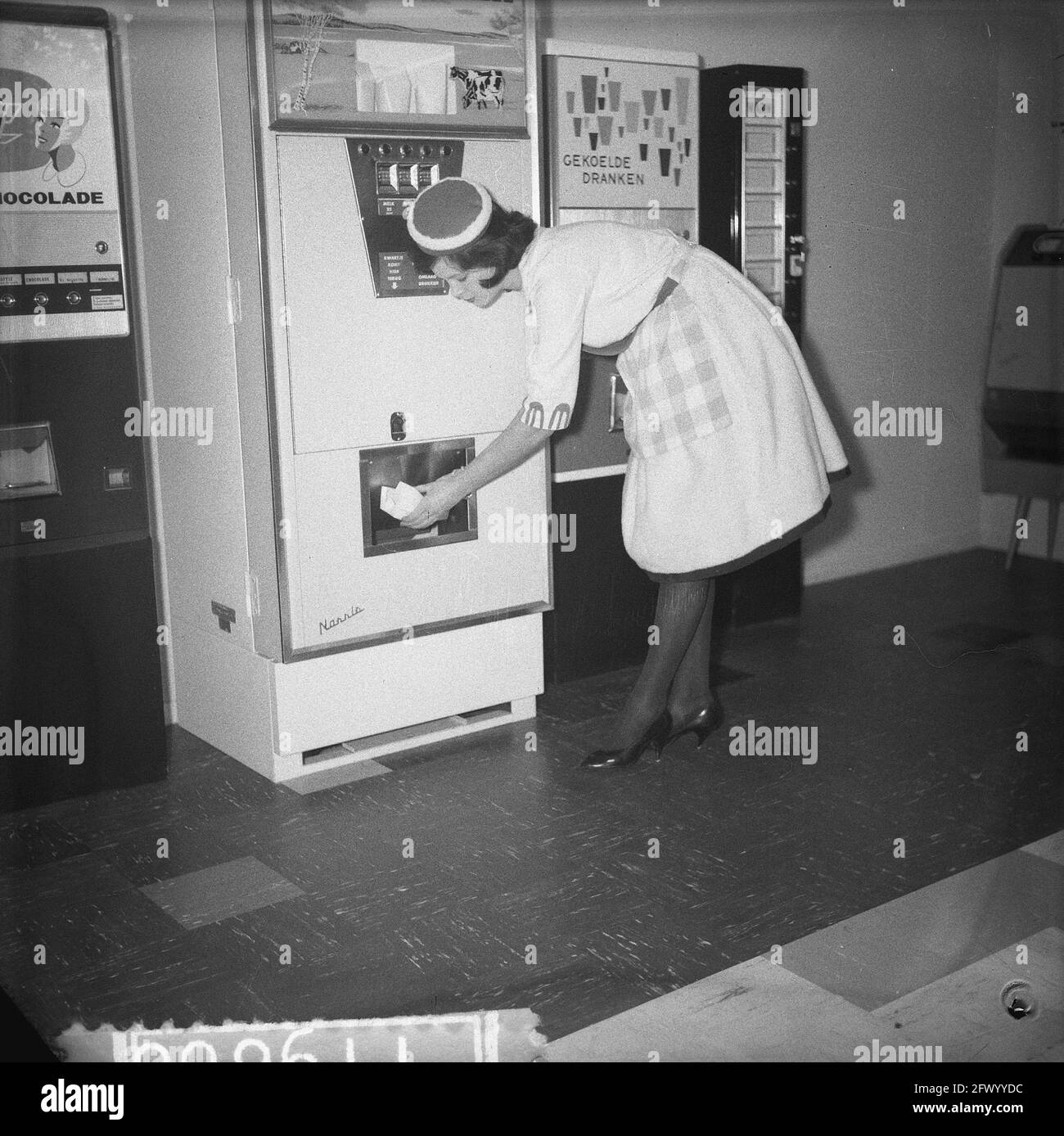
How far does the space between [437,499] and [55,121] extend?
1190 millimetres

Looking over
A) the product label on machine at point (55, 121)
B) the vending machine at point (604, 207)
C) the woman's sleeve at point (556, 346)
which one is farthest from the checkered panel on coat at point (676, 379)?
the product label on machine at point (55, 121)

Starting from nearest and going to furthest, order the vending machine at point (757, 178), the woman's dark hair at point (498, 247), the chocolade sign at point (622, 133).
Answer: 1. the woman's dark hair at point (498, 247)
2. the chocolade sign at point (622, 133)
3. the vending machine at point (757, 178)

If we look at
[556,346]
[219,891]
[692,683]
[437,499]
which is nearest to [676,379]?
[556,346]

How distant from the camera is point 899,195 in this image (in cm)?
412

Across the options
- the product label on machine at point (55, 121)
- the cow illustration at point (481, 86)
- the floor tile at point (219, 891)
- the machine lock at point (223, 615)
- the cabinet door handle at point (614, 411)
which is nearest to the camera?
the floor tile at point (219, 891)

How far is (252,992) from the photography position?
2.38 m

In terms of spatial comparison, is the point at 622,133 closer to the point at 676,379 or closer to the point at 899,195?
the point at 899,195

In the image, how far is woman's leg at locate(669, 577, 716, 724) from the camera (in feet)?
11.5

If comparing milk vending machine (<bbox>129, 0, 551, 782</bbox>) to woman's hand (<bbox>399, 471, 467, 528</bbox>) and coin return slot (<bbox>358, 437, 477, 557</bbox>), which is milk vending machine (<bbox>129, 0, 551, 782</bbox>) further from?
woman's hand (<bbox>399, 471, 467, 528</bbox>)

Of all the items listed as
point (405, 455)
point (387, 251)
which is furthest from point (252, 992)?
point (387, 251)

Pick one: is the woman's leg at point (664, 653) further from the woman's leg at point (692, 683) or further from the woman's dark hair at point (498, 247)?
the woman's dark hair at point (498, 247)

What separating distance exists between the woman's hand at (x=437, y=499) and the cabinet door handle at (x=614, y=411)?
915 mm

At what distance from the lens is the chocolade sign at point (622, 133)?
3738 millimetres
